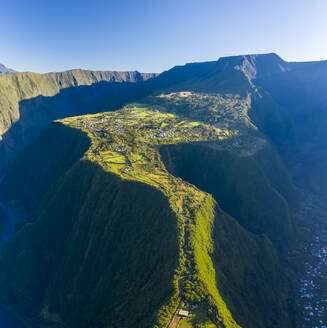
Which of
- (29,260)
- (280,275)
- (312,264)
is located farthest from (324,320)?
(29,260)

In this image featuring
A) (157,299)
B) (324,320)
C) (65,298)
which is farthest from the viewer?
(65,298)

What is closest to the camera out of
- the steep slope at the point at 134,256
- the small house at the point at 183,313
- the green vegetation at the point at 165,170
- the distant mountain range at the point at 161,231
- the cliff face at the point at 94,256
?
the small house at the point at 183,313

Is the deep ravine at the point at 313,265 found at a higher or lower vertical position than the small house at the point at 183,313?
lower

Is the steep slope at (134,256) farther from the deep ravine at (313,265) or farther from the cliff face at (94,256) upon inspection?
the deep ravine at (313,265)

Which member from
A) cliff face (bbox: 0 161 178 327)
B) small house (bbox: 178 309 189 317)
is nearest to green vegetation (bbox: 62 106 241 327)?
small house (bbox: 178 309 189 317)

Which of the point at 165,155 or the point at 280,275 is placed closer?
the point at 280,275

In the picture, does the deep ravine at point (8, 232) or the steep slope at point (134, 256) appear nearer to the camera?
the steep slope at point (134, 256)

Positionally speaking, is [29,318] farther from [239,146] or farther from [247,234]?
[239,146]

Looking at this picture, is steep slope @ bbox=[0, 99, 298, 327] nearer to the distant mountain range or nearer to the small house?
the distant mountain range

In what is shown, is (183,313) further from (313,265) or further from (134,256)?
(313,265)

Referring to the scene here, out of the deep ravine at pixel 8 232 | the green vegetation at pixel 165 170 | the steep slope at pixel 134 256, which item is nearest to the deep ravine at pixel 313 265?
the steep slope at pixel 134 256

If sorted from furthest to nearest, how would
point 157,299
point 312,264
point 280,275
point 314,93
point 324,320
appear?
point 314,93
point 312,264
point 280,275
point 324,320
point 157,299
